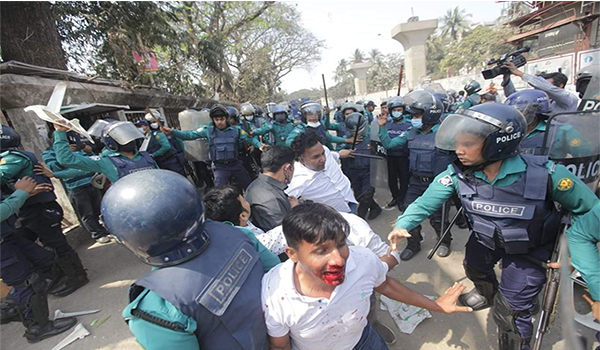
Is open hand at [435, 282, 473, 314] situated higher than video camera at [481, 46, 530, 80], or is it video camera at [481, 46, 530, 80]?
video camera at [481, 46, 530, 80]

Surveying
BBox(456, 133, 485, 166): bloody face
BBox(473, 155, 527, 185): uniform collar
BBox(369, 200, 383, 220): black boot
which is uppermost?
BBox(456, 133, 485, 166): bloody face

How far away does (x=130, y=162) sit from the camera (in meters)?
3.24

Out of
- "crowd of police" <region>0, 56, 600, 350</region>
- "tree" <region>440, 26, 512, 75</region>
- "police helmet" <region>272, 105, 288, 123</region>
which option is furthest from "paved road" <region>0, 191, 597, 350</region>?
"tree" <region>440, 26, 512, 75</region>

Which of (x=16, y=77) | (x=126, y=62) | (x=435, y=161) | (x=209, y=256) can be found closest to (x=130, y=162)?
(x=16, y=77)

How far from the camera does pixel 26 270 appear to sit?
2521 millimetres

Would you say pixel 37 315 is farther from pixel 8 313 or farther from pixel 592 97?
pixel 592 97

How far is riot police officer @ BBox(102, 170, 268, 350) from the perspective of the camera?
86 centimetres

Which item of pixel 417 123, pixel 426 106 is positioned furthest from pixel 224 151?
pixel 426 106

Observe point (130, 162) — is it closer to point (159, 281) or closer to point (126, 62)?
point (159, 281)

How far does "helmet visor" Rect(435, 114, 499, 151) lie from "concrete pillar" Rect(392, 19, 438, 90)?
20.6 metres

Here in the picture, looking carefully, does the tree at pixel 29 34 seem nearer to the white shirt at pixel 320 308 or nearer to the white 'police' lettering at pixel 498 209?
the white shirt at pixel 320 308

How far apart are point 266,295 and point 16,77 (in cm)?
529

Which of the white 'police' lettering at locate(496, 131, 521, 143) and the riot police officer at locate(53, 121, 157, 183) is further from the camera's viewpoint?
the riot police officer at locate(53, 121, 157, 183)

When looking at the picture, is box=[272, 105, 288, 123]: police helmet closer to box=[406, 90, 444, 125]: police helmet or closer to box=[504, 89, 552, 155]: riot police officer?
box=[406, 90, 444, 125]: police helmet
